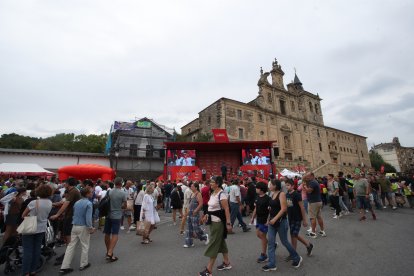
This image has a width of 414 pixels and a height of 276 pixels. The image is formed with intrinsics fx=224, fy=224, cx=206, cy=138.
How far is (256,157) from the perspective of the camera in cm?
2502

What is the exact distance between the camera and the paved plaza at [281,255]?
4348 mm

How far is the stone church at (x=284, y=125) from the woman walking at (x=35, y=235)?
93.9ft

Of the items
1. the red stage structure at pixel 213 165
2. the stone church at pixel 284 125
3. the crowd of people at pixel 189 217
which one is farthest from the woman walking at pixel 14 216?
the stone church at pixel 284 125

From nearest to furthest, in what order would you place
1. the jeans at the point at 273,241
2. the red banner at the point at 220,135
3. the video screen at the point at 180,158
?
1. the jeans at the point at 273,241
2. the video screen at the point at 180,158
3. the red banner at the point at 220,135

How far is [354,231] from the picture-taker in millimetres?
7105

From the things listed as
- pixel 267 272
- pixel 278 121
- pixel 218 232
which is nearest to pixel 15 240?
pixel 218 232

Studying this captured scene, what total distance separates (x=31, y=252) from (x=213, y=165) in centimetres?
2337

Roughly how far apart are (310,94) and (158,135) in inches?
1343

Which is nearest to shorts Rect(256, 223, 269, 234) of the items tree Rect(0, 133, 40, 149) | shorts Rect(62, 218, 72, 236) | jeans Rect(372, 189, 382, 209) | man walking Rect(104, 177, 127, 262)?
man walking Rect(104, 177, 127, 262)

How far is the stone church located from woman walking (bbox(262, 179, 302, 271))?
26.9m

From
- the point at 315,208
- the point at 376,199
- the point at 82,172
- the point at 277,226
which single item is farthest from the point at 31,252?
the point at 376,199

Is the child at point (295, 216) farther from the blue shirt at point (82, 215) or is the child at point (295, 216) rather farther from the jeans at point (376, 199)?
the jeans at point (376, 199)

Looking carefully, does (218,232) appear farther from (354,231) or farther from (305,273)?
(354,231)

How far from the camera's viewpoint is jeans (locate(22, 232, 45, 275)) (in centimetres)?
428
